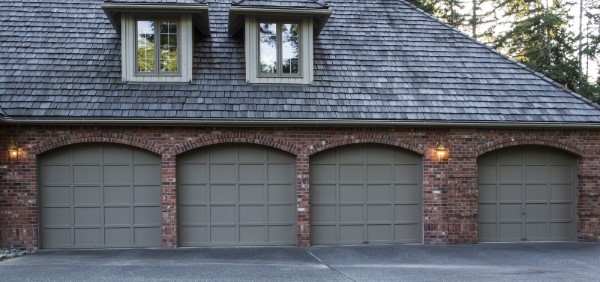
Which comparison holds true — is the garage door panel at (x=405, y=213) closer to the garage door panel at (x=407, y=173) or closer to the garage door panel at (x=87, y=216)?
the garage door panel at (x=407, y=173)

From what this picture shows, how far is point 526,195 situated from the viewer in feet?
35.9

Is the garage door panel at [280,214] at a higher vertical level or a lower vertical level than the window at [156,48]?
lower

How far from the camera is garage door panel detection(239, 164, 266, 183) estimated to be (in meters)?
10.4

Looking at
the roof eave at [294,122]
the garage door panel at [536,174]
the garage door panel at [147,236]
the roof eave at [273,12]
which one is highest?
the roof eave at [273,12]

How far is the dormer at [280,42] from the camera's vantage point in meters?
10.6

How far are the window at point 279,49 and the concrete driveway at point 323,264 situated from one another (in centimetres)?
381

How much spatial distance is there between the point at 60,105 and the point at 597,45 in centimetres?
2101

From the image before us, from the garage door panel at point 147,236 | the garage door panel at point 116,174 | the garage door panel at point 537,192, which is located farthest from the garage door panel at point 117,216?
the garage door panel at point 537,192

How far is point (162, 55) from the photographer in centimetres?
1056

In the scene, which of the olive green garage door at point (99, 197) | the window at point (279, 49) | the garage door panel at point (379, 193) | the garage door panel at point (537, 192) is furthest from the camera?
the garage door panel at point (537, 192)

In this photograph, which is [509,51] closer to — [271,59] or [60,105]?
[271,59]

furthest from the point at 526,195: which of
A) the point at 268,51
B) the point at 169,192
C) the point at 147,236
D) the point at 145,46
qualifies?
the point at 145,46

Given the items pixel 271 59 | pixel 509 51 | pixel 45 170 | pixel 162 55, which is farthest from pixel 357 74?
pixel 509 51

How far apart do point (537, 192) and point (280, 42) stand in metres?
6.57
